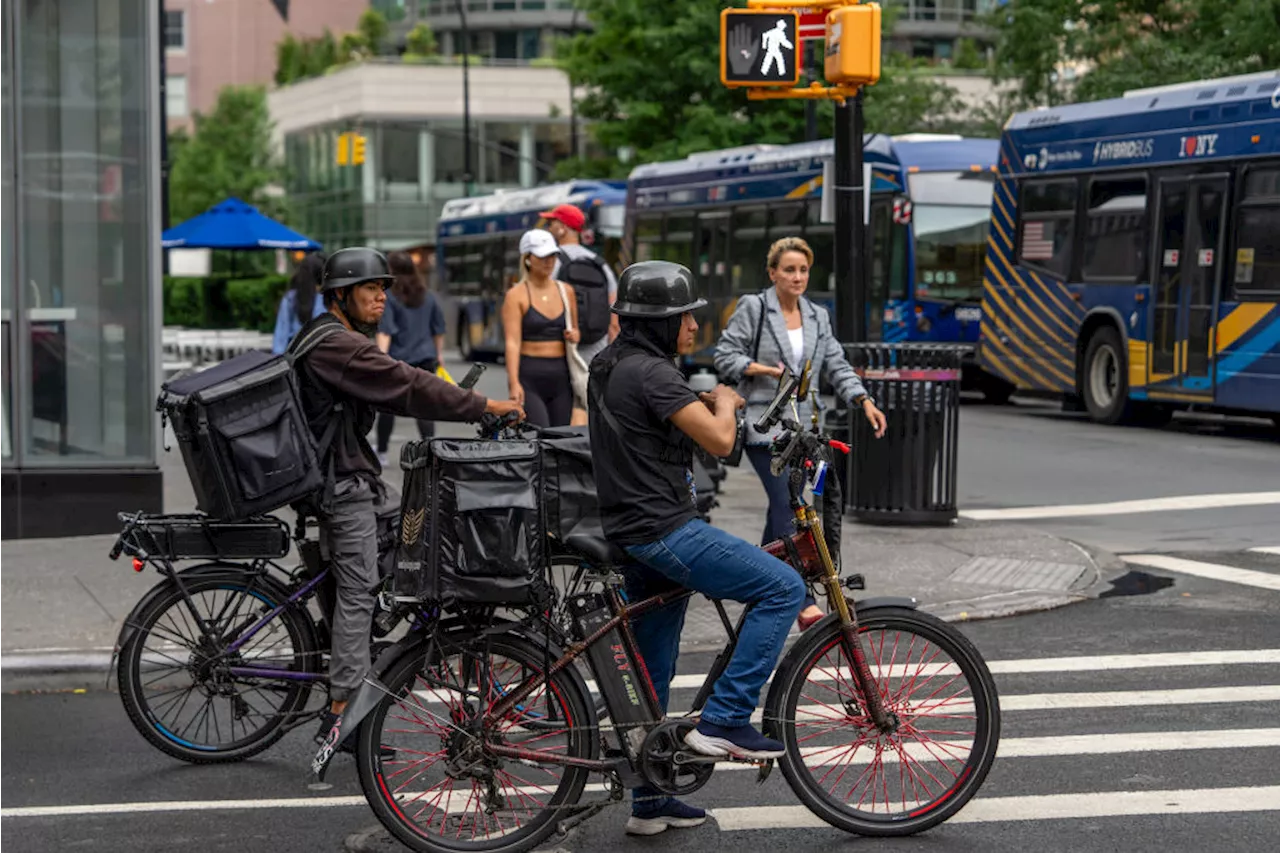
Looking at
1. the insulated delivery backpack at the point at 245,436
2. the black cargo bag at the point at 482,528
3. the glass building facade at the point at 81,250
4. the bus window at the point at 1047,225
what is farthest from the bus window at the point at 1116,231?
the black cargo bag at the point at 482,528

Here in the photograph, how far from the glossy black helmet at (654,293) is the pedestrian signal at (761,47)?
836 cm

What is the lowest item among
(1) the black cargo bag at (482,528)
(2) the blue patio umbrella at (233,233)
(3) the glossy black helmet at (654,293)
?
(1) the black cargo bag at (482,528)

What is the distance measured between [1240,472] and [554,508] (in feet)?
37.9

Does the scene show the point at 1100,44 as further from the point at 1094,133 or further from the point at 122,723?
the point at 122,723

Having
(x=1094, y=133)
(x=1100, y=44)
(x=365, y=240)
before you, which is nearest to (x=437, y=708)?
(x=1094, y=133)

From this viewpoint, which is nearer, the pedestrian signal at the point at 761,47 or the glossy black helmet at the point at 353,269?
the glossy black helmet at the point at 353,269

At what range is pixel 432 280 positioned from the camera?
165 feet

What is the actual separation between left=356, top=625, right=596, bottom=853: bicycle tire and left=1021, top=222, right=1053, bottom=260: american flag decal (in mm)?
18032

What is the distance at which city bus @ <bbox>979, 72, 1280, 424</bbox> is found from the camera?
63.5ft

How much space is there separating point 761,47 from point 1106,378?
9420 millimetres

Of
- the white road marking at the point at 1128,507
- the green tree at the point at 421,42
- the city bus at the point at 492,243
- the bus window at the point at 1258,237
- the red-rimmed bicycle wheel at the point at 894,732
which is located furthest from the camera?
the green tree at the point at 421,42

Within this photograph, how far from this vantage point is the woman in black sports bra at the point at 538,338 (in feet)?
37.1

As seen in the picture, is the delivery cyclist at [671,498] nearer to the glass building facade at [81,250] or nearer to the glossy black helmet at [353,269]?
the glossy black helmet at [353,269]

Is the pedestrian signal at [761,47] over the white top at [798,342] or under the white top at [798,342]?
over
